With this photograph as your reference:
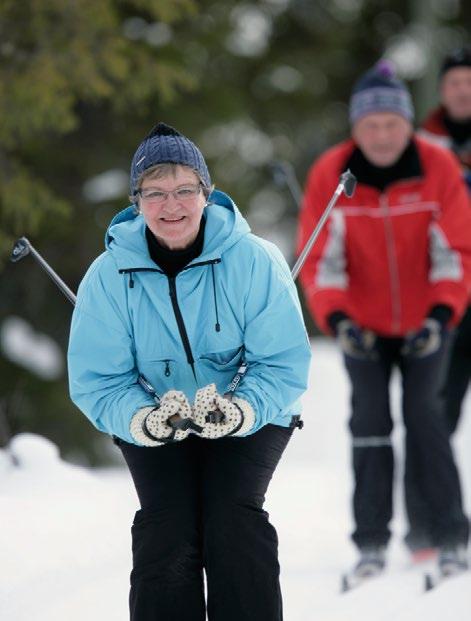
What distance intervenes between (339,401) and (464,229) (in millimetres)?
5486

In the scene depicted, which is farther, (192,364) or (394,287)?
(394,287)

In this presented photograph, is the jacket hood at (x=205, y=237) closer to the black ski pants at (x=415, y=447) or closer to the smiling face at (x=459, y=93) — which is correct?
the black ski pants at (x=415, y=447)

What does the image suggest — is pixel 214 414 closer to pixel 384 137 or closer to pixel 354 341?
pixel 354 341

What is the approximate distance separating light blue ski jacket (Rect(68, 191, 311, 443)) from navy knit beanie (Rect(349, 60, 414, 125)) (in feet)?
6.28

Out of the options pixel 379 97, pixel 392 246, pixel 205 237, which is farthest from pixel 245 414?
pixel 379 97

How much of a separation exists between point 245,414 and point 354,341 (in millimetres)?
1898

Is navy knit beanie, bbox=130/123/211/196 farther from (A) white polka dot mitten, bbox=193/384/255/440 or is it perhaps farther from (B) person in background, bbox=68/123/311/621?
(A) white polka dot mitten, bbox=193/384/255/440

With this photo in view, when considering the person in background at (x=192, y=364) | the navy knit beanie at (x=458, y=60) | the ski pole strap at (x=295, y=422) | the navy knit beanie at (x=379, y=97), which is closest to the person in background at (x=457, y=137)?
the navy knit beanie at (x=458, y=60)

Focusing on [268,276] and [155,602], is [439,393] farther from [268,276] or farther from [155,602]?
[155,602]

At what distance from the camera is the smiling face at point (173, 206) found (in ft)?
12.9

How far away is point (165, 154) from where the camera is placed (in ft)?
12.9

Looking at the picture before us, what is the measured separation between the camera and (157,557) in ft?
12.2

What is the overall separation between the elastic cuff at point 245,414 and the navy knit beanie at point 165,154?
0.72m

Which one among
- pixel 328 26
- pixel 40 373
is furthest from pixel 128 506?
pixel 328 26
